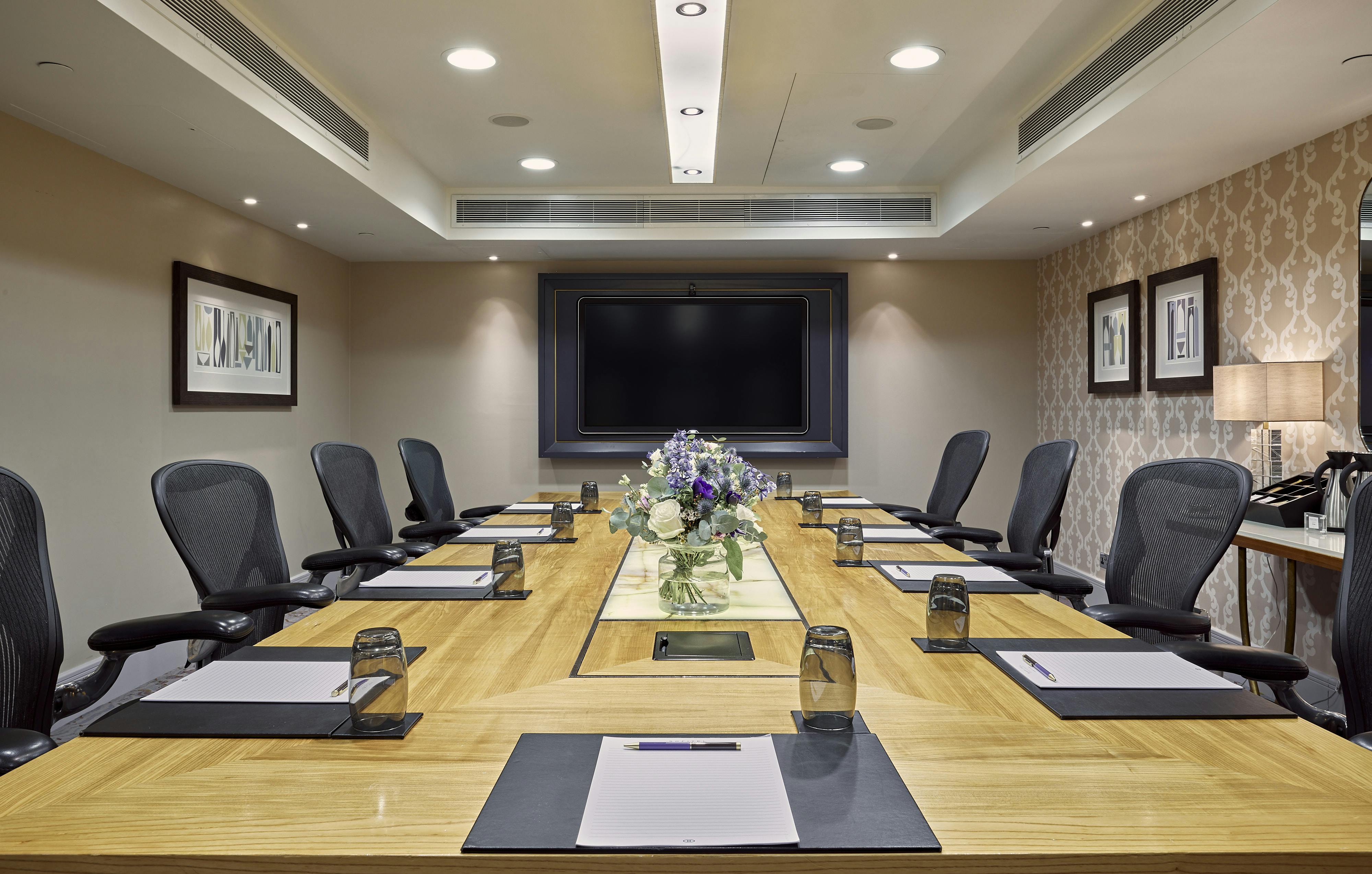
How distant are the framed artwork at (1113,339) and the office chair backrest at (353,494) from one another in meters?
4.25

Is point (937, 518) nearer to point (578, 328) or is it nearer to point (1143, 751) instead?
point (1143, 751)

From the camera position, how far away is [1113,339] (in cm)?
529

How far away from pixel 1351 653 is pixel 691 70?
253 cm

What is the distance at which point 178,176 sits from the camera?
13.3 feet

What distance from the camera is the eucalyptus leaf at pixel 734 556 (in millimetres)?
1917

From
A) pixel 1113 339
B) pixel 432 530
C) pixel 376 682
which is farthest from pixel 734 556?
pixel 1113 339

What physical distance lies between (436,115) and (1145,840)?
4.24 metres

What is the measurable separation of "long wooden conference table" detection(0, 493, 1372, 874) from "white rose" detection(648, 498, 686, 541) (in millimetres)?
318

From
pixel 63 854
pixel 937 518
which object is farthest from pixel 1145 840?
pixel 937 518

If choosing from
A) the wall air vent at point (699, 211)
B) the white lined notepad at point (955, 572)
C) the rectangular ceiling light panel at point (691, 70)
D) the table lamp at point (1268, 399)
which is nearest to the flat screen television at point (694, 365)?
the wall air vent at point (699, 211)

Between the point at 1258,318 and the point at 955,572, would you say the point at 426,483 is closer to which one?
the point at 955,572

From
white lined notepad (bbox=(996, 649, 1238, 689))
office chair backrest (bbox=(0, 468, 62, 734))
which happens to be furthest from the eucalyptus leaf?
office chair backrest (bbox=(0, 468, 62, 734))

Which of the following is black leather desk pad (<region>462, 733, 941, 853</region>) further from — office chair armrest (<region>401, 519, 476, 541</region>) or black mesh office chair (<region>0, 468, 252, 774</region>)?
office chair armrest (<region>401, 519, 476, 541</region>)

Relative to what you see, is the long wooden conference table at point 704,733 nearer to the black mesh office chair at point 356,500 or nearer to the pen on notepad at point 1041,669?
the pen on notepad at point 1041,669
